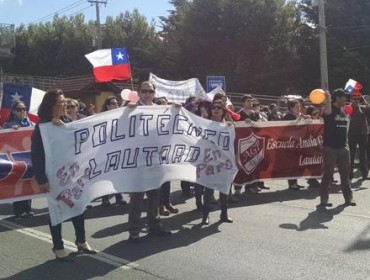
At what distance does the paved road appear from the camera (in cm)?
530

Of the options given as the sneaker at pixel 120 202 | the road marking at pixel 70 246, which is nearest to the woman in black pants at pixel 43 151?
the road marking at pixel 70 246

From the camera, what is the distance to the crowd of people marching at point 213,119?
5789 millimetres

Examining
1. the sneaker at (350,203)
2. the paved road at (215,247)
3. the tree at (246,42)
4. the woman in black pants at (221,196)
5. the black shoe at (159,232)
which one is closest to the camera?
the paved road at (215,247)

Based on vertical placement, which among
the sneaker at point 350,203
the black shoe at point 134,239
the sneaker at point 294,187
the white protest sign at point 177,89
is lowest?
the sneaker at point 294,187

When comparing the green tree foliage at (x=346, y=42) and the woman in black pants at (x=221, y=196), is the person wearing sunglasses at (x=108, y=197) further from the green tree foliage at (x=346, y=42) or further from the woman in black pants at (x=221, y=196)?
the green tree foliage at (x=346, y=42)

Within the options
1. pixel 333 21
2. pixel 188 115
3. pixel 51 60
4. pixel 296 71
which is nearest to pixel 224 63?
pixel 296 71

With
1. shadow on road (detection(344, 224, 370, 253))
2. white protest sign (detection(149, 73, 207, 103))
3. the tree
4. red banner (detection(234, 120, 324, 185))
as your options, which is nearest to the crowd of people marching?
red banner (detection(234, 120, 324, 185))

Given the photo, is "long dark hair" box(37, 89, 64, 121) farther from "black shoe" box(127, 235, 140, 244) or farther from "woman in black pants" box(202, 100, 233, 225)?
"woman in black pants" box(202, 100, 233, 225)

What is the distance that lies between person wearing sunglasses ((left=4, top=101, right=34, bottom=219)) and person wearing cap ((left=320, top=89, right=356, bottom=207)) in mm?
4845

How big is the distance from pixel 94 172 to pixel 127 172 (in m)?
0.50

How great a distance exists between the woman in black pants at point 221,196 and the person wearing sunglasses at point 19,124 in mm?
2950

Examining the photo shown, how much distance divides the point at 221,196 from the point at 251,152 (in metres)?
2.48

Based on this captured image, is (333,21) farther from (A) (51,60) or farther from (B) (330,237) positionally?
(A) (51,60)

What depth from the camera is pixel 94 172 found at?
626 cm
